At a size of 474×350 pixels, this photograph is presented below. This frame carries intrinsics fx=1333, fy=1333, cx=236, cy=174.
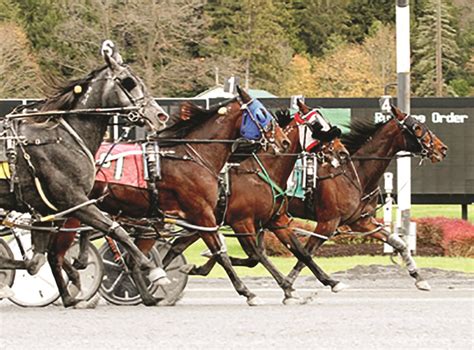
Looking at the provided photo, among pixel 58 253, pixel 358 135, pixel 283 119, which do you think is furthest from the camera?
pixel 358 135

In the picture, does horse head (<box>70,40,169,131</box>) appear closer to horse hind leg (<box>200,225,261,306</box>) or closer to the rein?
the rein

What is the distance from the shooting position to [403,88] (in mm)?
19438

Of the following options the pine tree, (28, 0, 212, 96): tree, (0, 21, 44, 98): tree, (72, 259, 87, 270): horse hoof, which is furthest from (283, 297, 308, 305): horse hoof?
the pine tree

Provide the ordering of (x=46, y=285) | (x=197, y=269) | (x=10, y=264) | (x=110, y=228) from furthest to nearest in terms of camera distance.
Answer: (x=197, y=269) < (x=46, y=285) < (x=10, y=264) < (x=110, y=228)

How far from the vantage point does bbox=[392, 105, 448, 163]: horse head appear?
16.9 metres

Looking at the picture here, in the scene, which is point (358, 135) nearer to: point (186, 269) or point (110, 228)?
point (186, 269)

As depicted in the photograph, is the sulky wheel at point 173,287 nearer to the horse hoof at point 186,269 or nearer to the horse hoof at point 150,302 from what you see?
the horse hoof at point 186,269

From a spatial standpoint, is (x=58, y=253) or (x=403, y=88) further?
(x=403, y=88)

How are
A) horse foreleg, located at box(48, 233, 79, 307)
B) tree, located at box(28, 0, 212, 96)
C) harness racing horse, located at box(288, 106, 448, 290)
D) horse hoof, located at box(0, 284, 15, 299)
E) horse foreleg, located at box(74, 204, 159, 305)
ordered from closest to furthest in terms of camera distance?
horse foreleg, located at box(74, 204, 159, 305) → horse hoof, located at box(0, 284, 15, 299) → horse foreleg, located at box(48, 233, 79, 307) → harness racing horse, located at box(288, 106, 448, 290) → tree, located at box(28, 0, 212, 96)

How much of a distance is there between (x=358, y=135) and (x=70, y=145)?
558 cm

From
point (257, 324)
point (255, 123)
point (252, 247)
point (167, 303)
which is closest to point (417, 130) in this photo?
point (255, 123)

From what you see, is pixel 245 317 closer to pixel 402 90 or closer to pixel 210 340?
pixel 210 340

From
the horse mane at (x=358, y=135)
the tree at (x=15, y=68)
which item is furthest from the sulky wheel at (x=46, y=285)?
the tree at (x=15, y=68)

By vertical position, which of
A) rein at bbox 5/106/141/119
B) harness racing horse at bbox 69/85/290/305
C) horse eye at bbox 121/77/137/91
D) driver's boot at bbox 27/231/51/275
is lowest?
driver's boot at bbox 27/231/51/275
